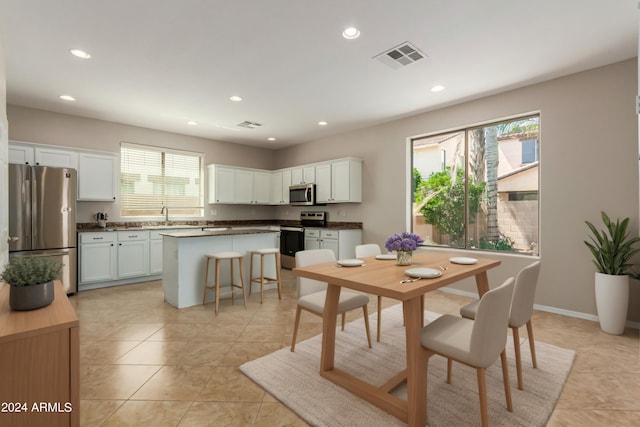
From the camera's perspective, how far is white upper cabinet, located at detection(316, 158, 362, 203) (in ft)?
18.0

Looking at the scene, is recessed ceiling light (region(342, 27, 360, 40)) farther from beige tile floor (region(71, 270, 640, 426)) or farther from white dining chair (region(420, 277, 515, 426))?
beige tile floor (region(71, 270, 640, 426))

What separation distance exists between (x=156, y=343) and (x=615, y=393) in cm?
345

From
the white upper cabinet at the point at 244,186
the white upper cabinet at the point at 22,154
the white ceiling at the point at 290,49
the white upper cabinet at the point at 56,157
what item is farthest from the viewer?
the white upper cabinet at the point at 244,186

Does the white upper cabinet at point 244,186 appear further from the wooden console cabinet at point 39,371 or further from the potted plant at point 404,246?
the wooden console cabinet at point 39,371

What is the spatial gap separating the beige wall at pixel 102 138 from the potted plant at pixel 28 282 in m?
4.36

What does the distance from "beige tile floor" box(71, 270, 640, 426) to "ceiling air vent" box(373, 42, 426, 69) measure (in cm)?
268

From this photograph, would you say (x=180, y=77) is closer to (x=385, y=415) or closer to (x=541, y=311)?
(x=385, y=415)

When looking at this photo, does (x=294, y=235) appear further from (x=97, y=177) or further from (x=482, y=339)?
(x=482, y=339)

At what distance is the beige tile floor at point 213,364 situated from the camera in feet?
6.03

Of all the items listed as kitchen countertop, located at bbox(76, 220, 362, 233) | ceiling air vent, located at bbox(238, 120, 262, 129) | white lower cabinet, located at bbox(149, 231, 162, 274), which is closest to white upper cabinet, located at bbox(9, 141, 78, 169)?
kitchen countertop, located at bbox(76, 220, 362, 233)

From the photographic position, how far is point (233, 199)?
21.4 feet

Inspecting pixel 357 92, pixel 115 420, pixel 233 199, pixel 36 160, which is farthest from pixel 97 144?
pixel 115 420

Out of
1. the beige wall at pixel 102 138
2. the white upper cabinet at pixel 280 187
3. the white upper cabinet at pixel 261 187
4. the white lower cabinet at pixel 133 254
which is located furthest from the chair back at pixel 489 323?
the white upper cabinet at pixel 261 187

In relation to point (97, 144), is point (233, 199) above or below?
below
